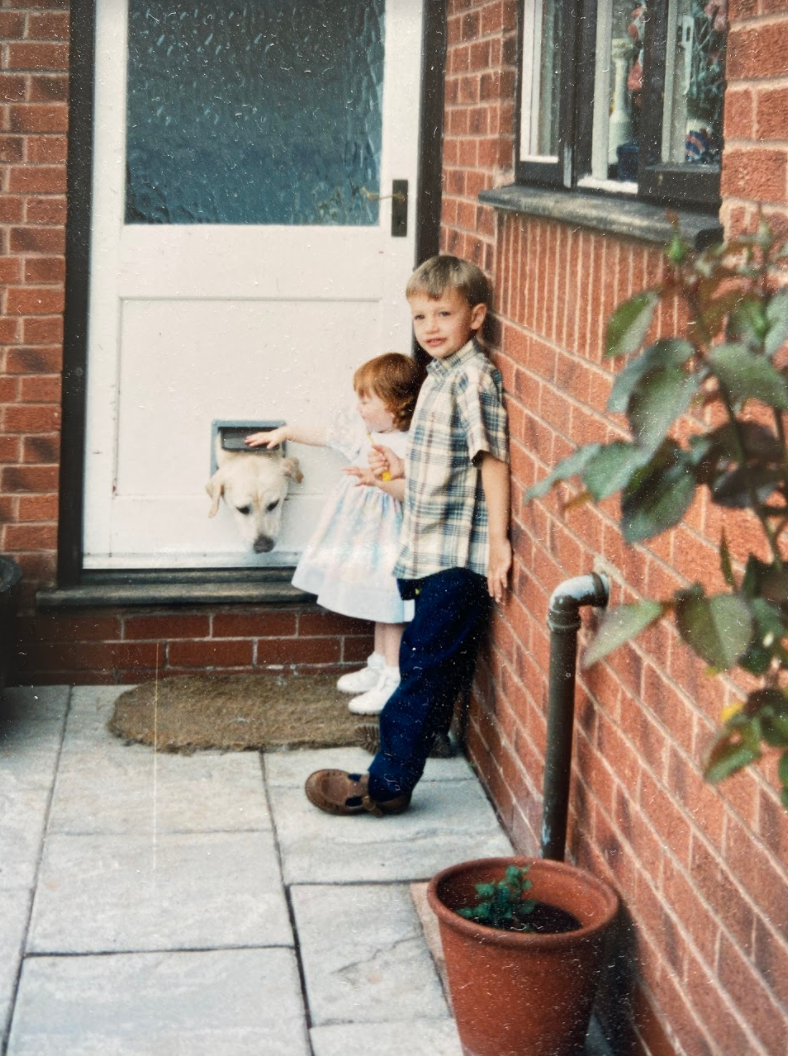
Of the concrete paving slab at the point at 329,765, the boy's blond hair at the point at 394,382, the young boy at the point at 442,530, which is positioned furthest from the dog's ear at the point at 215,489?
the young boy at the point at 442,530

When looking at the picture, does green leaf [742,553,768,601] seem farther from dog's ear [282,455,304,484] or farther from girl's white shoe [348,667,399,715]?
dog's ear [282,455,304,484]

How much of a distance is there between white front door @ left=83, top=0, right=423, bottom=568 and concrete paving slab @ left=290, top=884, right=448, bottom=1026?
1782mm

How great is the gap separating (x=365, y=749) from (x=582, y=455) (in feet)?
10.3

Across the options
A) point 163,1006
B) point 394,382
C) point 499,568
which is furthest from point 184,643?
point 163,1006

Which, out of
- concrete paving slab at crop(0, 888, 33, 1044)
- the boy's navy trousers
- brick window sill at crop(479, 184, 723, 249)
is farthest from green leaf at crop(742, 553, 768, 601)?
the boy's navy trousers

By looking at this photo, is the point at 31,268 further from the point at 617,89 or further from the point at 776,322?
the point at 776,322

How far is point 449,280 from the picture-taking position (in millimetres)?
4059

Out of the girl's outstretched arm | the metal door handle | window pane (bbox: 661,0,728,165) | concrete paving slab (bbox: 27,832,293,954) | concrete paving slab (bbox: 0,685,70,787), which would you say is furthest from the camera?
the metal door handle

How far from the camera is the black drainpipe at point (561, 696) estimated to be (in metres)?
3.06

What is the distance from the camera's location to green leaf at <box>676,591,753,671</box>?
1.47m

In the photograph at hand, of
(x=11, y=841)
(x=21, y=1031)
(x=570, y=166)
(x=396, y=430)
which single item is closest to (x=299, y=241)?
(x=396, y=430)

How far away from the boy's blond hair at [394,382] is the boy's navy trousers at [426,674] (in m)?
0.76

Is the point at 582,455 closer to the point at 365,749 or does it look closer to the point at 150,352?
the point at 365,749

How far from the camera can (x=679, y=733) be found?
2.61m
